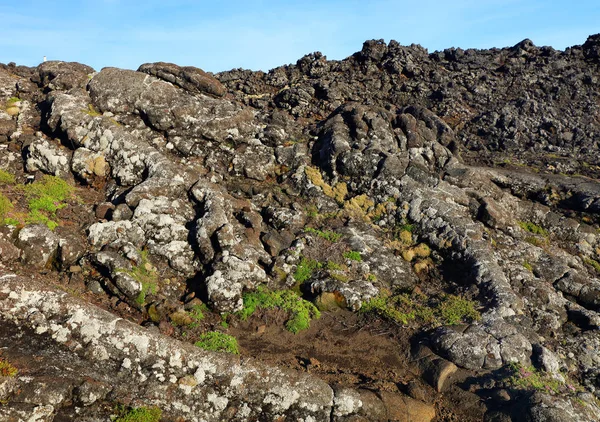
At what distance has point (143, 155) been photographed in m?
19.8

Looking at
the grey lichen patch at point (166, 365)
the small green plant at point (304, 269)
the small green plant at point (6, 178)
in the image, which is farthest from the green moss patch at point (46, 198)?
the small green plant at point (304, 269)

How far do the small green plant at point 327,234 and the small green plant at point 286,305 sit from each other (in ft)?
13.1

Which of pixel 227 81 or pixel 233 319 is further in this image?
pixel 227 81

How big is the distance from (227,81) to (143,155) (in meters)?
26.6

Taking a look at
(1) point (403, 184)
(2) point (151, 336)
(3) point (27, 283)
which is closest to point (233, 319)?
(2) point (151, 336)

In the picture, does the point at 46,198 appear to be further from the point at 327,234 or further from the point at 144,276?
the point at 327,234

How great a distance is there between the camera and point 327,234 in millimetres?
18953

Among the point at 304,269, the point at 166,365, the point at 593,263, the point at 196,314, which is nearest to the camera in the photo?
the point at 166,365

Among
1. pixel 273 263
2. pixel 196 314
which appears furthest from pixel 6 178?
pixel 273 263

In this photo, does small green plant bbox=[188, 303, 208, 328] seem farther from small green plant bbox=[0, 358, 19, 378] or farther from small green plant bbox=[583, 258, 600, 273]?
small green plant bbox=[583, 258, 600, 273]

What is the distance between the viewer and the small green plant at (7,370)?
30.7ft

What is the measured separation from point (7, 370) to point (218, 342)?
17.9 feet

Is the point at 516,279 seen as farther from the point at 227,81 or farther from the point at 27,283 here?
the point at 227,81

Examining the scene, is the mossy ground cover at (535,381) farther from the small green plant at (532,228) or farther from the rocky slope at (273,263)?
the small green plant at (532,228)
